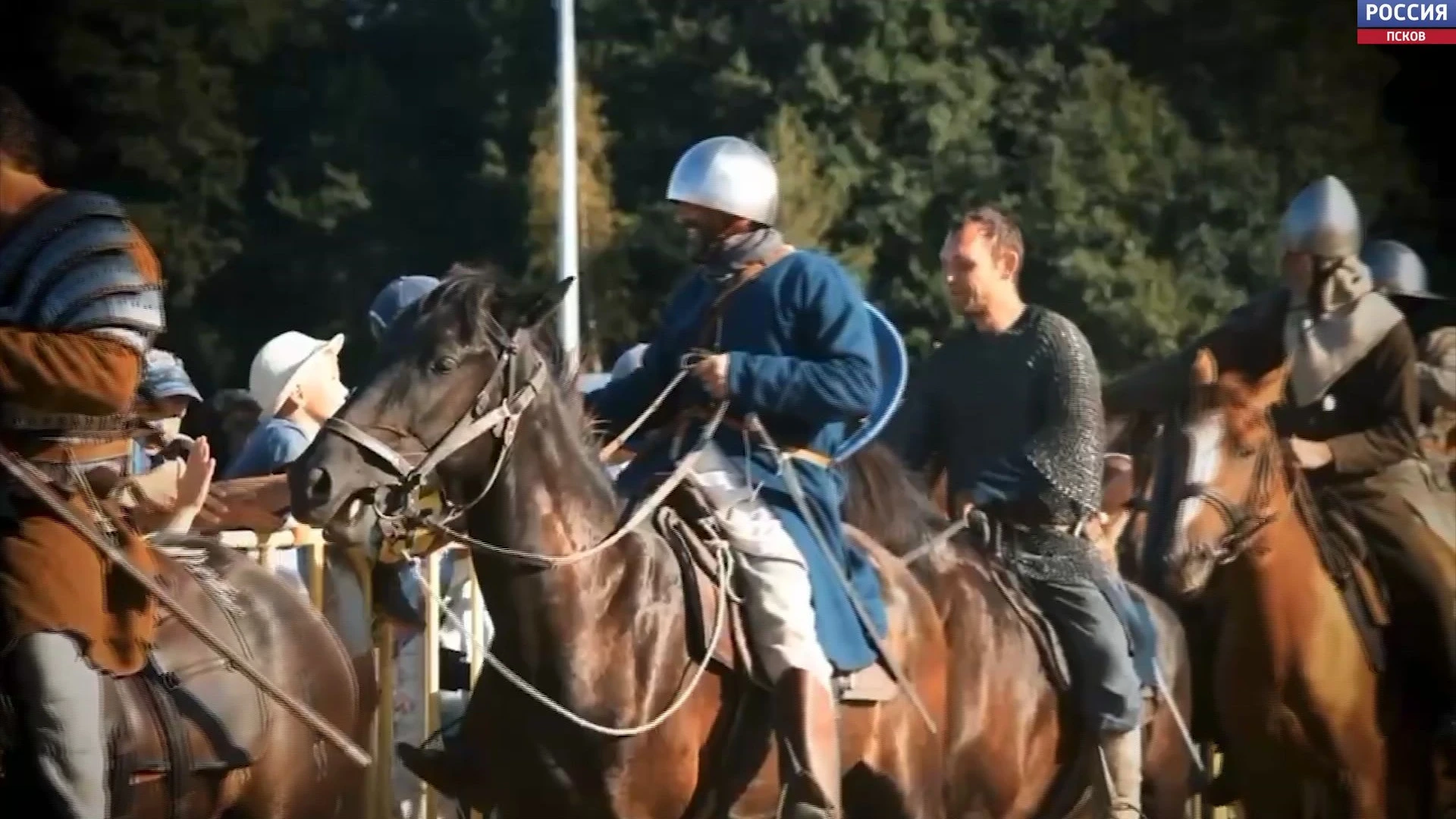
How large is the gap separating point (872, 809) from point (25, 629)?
1.87 meters

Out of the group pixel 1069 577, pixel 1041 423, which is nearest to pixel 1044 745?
pixel 1069 577

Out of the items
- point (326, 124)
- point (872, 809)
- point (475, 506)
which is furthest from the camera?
point (326, 124)

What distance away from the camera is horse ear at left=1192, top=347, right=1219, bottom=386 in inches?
231

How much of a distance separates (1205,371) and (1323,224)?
2.19ft

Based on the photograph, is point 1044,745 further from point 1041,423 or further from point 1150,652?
point 1041,423

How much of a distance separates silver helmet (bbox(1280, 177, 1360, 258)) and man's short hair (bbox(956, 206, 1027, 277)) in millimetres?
861

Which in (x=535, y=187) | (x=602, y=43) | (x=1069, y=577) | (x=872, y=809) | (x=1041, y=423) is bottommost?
(x=872, y=809)

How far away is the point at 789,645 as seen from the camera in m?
4.54

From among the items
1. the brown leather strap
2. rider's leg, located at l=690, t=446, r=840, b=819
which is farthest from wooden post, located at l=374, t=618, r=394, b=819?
rider's leg, located at l=690, t=446, r=840, b=819

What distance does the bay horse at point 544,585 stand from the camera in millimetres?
Answer: 4316

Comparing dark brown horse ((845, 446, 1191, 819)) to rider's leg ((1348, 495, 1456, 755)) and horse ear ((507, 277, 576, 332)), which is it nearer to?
rider's leg ((1348, 495, 1456, 755))

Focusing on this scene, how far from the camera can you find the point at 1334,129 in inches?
297

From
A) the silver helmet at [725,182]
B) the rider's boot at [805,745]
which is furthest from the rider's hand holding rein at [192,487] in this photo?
the rider's boot at [805,745]

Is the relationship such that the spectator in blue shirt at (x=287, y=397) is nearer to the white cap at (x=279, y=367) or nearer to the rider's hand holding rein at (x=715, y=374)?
the white cap at (x=279, y=367)
